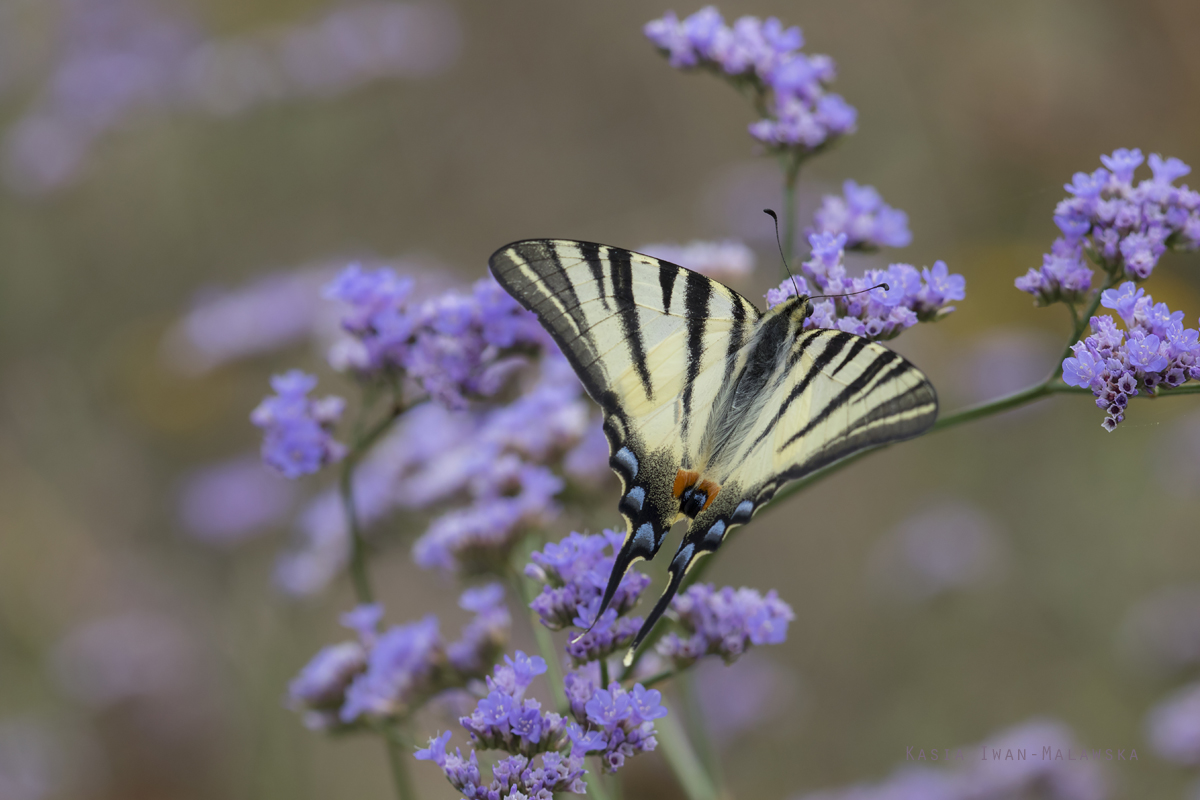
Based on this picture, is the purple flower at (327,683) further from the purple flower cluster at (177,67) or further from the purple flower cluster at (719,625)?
the purple flower cluster at (177,67)

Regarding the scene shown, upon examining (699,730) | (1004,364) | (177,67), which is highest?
(177,67)

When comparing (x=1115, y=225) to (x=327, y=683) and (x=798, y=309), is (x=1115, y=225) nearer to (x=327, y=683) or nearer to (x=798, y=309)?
(x=798, y=309)

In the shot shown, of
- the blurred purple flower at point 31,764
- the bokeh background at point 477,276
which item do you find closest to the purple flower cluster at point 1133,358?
the bokeh background at point 477,276

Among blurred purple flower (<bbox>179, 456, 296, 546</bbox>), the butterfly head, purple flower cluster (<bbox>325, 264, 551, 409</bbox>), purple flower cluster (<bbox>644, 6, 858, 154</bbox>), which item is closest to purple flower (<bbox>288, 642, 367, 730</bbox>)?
purple flower cluster (<bbox>325, 264, 551, 409</bbox>)

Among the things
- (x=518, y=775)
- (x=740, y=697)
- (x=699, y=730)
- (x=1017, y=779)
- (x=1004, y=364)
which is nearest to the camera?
(x=518, y=775)

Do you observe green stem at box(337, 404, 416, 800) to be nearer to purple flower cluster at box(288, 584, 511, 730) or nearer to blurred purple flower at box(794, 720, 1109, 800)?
purple flower cluster at box(288, 584, 511, 730)

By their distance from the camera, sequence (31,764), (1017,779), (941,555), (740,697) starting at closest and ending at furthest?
(1017,779), (740,697), (31,764), (941,555)

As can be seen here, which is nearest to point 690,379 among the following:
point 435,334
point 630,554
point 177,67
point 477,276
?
point 630,554

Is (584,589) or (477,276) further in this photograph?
(477,276)
